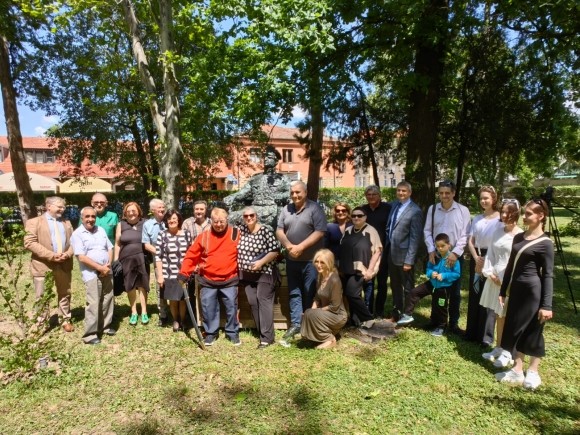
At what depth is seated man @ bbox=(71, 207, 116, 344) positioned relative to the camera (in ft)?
16.0

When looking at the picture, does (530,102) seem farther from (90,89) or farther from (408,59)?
(90,89)

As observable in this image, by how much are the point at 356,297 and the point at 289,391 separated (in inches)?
64.5

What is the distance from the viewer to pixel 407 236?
5031 mm

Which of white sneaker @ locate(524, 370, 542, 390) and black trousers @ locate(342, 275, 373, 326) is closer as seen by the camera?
white sneaker @ locate(524, 370, 542, 390)

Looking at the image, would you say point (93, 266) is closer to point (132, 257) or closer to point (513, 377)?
point (132, 257)

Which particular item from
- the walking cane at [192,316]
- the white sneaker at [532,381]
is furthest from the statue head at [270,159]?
the white sneaker at [532,381]

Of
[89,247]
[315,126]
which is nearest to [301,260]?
[89,247]

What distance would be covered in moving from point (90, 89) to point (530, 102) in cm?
1575

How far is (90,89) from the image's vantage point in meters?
15.9

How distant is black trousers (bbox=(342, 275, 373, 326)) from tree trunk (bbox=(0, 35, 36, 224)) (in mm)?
11661

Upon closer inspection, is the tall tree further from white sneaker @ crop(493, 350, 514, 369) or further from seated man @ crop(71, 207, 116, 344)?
white sneaker @ crop(493, 350, 514, 369)

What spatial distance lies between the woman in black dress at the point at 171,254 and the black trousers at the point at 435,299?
300cm

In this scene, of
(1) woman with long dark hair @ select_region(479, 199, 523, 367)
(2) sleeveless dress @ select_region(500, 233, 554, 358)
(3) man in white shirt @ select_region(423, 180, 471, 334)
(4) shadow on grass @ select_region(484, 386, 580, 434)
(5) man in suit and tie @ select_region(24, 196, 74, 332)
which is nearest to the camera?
(4) shadow on grass @ select_region(484, 386, 580, 434)

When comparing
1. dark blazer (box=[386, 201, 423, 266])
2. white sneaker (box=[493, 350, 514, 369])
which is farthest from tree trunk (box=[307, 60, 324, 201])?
white sneaker (box=[493, 350, 514, 369])
